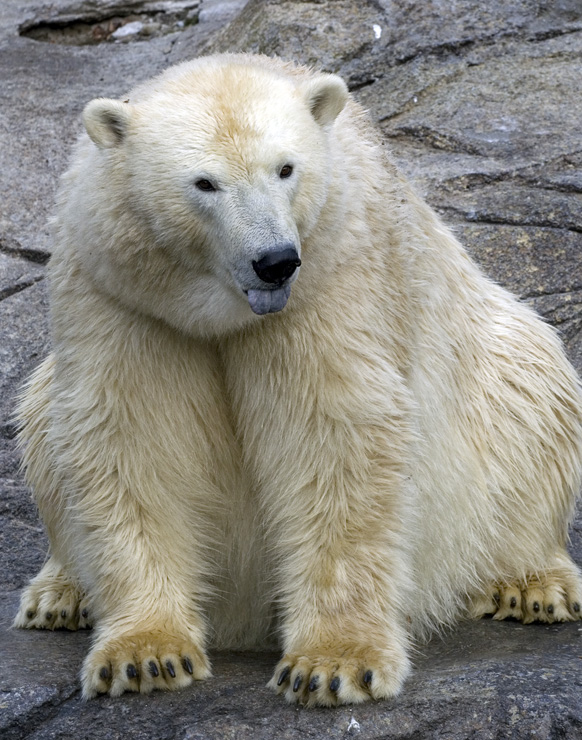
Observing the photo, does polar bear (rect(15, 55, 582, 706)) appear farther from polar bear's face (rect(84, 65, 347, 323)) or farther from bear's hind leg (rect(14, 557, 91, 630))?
bear's hind leg (rect(14, 557, 91, 630))

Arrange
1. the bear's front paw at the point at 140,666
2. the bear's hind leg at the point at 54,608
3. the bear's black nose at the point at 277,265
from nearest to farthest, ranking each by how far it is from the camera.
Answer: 1. the bear's black nose at the point at 277,265
2. the bear's front paw at the point at 140,666
3. the bear's hind leg at the point at 54,608

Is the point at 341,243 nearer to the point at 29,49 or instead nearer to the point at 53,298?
the point at 53,298

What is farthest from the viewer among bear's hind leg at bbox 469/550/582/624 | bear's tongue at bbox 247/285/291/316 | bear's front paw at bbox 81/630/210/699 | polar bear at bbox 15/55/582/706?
bear's hind leg at bbox 469/550/582/624

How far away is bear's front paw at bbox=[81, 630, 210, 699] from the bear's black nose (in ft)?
4.09

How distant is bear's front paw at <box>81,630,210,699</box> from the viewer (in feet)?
10.9

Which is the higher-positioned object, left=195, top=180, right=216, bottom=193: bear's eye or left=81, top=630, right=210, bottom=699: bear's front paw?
left=195, top=180, right=216, bottom=193: bear's eye

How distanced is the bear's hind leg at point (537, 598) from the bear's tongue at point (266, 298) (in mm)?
1769

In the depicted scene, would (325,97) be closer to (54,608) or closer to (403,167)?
(54,608)

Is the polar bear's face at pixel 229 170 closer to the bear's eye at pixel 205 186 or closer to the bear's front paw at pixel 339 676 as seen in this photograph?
the bear's eye at pixel 205 186

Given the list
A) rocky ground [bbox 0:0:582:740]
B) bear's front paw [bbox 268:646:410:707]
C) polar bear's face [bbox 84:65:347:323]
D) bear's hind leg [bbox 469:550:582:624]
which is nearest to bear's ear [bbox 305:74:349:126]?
polar bear's face [bbox 84:65:347:323]

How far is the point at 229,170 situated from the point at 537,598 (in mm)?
2117

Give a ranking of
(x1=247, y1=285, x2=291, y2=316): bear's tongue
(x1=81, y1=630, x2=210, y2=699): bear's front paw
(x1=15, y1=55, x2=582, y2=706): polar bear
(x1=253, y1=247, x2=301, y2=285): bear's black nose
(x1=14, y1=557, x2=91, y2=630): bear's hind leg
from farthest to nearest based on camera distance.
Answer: (x1=14, y1=557, x2=91, y2=630): bear's hind leg < (x1=81, y1=630, x2=210, y2=699): bear's front paw < (x1=15, y1=55, x2=582, y2=706): polar bear < (x1=247, y1=285, x2=291, y2=316): bear's tongue < (x1=253, y1=247, x2=301, y2=285): bear's black nose

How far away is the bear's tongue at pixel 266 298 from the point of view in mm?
3084

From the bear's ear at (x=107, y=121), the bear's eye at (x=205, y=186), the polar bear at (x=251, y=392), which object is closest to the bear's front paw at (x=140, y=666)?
the polar bear at (x=251, y=392)
